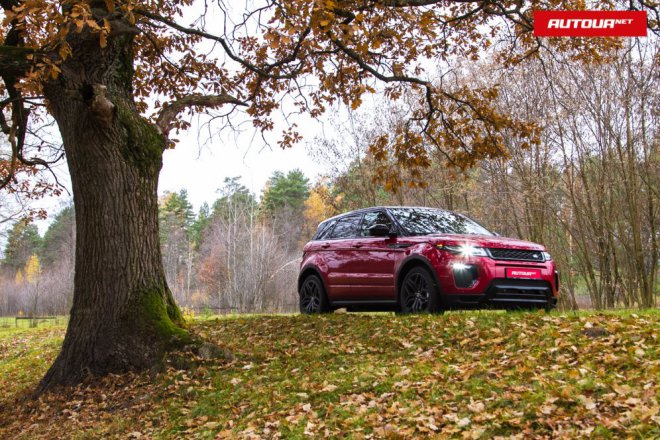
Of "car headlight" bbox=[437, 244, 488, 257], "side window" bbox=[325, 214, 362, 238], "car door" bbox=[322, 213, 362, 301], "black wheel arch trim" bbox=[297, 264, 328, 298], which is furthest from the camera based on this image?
"black wheel arch trim" bbox=[297, 264, 328, 298]

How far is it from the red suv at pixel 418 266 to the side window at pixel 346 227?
0.08ft

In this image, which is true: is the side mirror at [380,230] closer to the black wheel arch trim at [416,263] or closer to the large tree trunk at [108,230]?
the black wheel arch trim at [416,263]

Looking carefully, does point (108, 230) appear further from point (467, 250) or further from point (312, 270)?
point (467, 250)

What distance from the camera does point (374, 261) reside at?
32.6ft

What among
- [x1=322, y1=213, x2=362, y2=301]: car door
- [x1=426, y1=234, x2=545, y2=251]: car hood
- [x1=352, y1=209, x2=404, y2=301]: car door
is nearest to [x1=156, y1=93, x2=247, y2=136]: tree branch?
[x1=322, y1=213, x2=362, y2=301]: car door

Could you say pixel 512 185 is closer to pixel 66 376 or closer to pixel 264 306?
pixel 66 376

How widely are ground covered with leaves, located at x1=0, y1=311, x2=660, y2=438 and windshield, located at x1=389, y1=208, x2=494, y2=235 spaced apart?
160 centimetres

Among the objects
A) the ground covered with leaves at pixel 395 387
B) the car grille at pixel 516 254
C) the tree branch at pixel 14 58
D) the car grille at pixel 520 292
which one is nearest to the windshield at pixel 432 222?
the car grille at pixel 516 254

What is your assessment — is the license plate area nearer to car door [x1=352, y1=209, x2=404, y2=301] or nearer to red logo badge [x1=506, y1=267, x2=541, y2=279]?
red logo badge [x1=506, y1=267, x2=541, y2=279]

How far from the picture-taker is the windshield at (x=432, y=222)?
9.71m

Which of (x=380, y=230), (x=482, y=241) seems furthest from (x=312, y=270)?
(x=482, y=241)

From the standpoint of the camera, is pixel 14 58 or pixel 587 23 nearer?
pixel 14 58

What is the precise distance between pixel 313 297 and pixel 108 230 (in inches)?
165

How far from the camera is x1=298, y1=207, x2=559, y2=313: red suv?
27.9 ft
